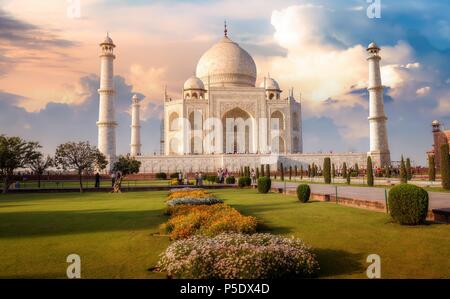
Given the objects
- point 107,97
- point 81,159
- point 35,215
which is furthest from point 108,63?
point 35,215

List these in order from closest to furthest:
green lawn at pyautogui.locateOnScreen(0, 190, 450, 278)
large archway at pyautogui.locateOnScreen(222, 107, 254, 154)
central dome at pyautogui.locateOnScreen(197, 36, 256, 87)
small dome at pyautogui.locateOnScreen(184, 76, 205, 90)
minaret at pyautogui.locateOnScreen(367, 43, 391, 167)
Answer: green lawn at pyautogui.locateOnScreen(0, 190, 450, 278), minaret at pyautogui.locateOnScreen(367, 43, 391, 167), large archway at pyautogui.locateOnScreen(222, 107, 254, 154), small dome at pyautogui.locateOnScreen(184, 76, 205, 90), central dome at pyautogui.locateOnScreen(197, 36, 256, 87)

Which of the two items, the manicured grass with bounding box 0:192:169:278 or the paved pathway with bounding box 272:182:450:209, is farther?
the paved pathway with bounding box 272:182:450:209

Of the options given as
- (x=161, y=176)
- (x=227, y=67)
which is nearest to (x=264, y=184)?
(x=161, y=176)

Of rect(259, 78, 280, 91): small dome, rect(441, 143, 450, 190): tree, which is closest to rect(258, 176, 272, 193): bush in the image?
rect(441, 143, 450, 190): tree

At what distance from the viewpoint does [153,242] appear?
601 centimetres

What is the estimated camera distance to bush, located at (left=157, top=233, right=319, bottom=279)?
382cm

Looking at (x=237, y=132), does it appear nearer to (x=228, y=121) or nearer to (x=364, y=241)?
(x=228, y=121)

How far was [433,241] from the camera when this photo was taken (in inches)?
218

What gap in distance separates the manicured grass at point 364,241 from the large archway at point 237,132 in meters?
34.1

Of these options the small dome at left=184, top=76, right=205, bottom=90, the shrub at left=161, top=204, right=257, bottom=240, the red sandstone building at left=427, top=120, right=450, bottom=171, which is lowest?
the shrub at left=161, top=204, right=257, bottom=240

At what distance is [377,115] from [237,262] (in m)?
34.5

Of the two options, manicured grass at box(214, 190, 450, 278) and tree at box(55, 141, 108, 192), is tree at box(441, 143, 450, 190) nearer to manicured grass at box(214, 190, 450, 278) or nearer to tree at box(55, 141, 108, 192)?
manicured grass at box(214, 190, 450, 278)

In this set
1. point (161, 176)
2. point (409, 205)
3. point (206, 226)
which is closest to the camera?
point (206, 226)

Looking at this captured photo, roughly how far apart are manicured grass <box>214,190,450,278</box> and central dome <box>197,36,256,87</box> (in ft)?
120
